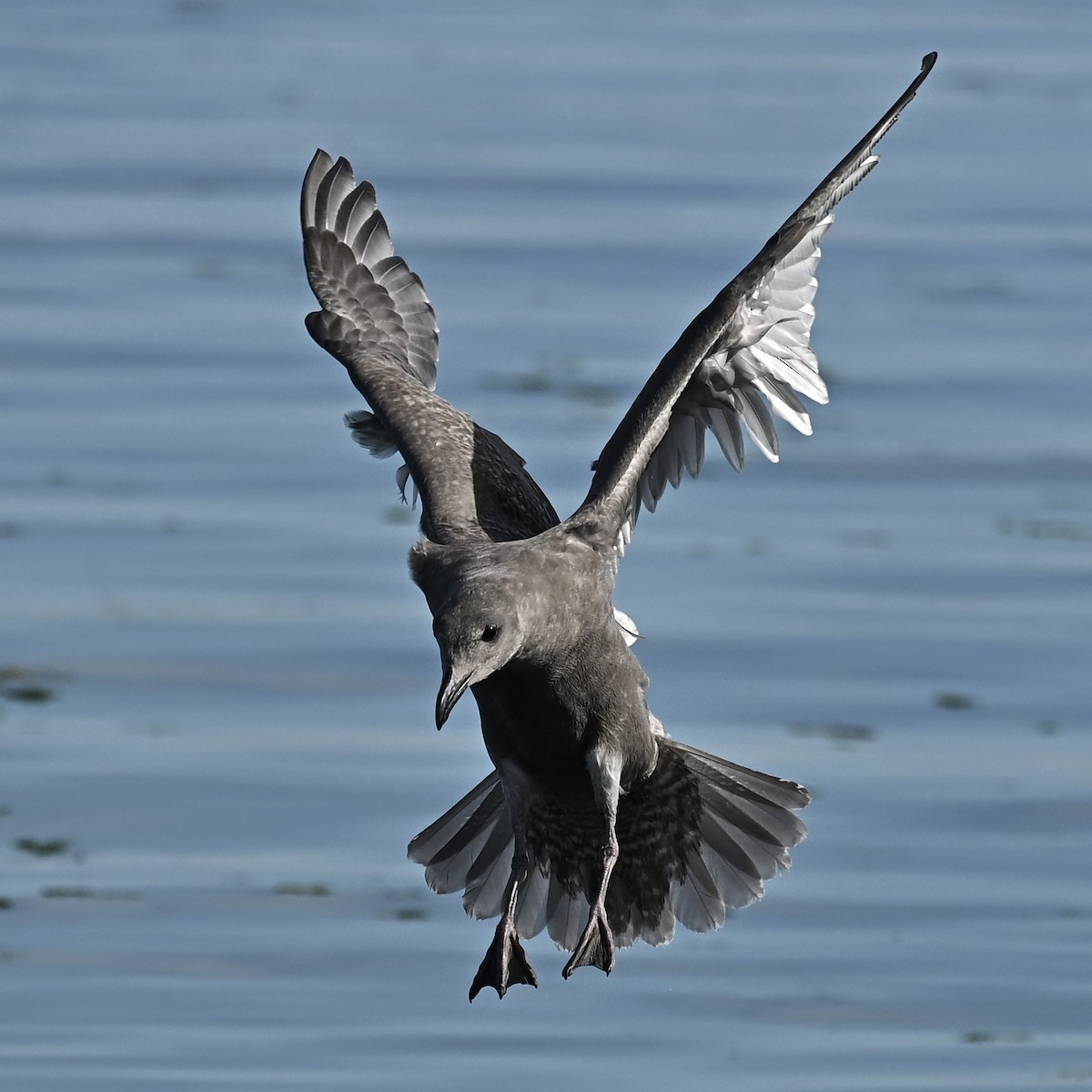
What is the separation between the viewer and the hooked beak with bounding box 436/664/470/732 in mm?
7746

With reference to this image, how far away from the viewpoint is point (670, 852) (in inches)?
395

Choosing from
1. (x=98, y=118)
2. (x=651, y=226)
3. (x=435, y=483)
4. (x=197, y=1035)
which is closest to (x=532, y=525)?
(x=435, y=483)

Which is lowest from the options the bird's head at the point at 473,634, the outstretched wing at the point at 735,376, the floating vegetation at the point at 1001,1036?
the floating vegetation at the point at 1001,1036

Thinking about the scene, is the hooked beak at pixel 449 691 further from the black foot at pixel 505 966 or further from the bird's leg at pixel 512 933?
the black foot at pixel 505 966

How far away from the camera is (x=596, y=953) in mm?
9125

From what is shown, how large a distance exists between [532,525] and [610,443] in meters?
0.62

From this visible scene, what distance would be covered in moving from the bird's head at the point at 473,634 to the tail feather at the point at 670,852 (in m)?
1.88

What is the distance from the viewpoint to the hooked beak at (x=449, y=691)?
7.75 m

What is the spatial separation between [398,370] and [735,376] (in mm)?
1497

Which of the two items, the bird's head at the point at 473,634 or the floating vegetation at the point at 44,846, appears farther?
the floating vegetation at the point at 44,846

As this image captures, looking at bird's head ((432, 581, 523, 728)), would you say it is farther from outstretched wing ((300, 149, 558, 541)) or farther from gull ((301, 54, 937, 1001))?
outstretched wing ((300, 149, 558, 541))

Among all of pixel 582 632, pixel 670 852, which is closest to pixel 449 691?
pixel 582 632

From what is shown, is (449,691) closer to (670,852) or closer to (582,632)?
(582,632)

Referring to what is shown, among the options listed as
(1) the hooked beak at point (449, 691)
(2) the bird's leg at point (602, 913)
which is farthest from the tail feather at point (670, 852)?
(1) the hooked beak at point (449, 691)
